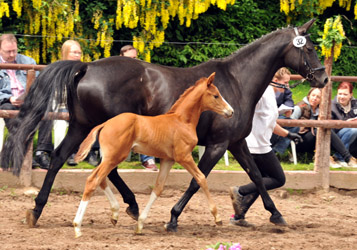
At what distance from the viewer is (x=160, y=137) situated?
6031mm

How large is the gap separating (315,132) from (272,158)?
258cm

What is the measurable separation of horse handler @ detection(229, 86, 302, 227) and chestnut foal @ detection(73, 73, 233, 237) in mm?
866

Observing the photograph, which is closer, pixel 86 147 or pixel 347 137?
pixel 86 147

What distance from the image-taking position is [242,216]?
6984 mm

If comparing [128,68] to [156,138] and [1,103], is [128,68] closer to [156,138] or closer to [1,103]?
[156,138]

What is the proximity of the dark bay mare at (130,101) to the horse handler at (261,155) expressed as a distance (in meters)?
0.18

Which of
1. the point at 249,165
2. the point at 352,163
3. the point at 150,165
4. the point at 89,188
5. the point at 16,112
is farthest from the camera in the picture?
the point at 352,163

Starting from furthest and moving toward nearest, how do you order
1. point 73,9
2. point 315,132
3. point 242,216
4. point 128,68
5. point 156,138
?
point 73,9, point 315,132, point 242,216, point 128,68, point 156,138

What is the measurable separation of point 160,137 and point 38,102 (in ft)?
4.32

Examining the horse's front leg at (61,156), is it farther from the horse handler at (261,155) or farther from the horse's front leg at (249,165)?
the horse handler at (261,155)

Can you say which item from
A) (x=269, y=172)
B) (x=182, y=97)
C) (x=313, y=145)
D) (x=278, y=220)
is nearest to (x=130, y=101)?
(x=182, y=97)

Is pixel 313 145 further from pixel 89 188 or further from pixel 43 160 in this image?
pixel 89 188

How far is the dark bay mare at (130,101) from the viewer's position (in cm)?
646

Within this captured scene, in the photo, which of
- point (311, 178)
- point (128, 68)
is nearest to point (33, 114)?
point (128, 68)
